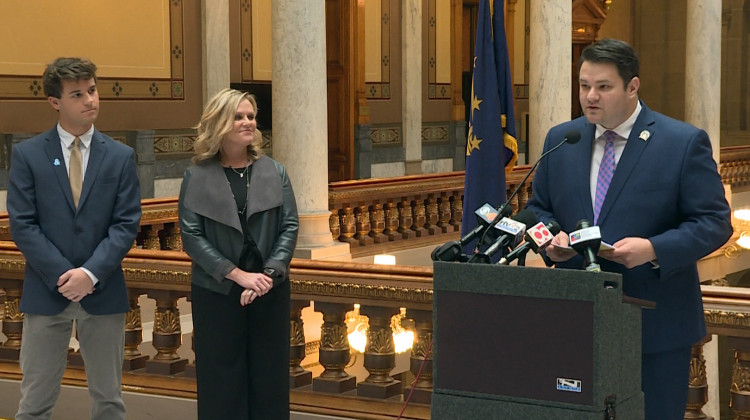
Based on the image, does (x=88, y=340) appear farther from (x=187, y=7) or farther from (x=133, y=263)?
(x=187, y=7)

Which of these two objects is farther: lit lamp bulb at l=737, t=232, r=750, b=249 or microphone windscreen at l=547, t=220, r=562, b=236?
lit lamp bulb at l=737, t=232, r=750, b=249

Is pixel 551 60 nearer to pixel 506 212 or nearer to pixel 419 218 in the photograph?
pixel 419 218

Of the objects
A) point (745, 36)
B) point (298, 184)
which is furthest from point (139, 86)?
point (745, 36)

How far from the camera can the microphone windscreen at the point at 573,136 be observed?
111 inches

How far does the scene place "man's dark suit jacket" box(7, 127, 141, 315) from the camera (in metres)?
3.83

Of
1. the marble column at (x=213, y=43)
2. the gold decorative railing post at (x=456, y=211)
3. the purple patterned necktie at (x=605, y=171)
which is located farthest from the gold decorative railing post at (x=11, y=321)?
the marble column at (x=213, y=43)

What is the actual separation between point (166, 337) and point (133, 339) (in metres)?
0.25

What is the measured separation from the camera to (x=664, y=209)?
285cm

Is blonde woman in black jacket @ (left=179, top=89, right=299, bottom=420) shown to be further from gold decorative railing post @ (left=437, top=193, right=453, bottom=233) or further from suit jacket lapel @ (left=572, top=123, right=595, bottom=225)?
gold decorative railing post @ (left=437, top=193, right=453, bottom=233)

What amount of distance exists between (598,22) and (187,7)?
34.9ft

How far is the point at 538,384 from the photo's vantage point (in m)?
2.46

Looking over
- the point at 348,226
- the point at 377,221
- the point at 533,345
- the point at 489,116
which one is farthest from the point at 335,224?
the point at 533,345

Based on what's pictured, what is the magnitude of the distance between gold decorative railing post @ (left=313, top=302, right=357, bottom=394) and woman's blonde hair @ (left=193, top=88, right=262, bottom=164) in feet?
3.97

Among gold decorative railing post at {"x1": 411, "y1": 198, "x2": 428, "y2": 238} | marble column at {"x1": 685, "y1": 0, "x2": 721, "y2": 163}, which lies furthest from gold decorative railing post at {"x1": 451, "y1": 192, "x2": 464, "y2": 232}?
marble column at {"x1": 685, "y1": 0, "x2": 721, "y2": 163}
